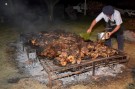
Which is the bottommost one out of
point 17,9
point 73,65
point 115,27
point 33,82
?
point 33,82

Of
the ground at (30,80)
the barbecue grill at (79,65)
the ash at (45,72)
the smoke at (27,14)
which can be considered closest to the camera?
the barbecue grill at (79,65)

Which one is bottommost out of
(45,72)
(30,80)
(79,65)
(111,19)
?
(30,80)

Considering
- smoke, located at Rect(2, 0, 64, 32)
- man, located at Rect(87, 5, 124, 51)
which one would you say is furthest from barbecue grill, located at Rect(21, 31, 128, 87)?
smoke, located at Rect(2, 0, 64, 32)

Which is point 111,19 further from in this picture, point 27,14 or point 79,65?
point 27,14

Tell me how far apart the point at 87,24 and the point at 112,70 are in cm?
910

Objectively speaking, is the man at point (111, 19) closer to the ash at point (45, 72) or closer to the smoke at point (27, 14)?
the ash at point (45, 72)

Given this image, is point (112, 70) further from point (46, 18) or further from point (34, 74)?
point (46, 18)

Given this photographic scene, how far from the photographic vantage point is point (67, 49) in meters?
9.36

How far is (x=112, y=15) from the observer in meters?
9.20

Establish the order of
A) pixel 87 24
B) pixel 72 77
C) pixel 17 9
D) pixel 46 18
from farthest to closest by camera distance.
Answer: pixel 17 9 < pixel 46 18 < pixel 87 24 < pixel 72 77

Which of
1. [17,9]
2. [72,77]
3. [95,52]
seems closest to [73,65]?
[72,77]

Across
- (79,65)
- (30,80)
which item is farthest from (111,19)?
(30,80)

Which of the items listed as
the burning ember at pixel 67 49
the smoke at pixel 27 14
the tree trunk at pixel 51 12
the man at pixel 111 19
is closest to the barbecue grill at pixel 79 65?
the burning ember at pixel 67 49

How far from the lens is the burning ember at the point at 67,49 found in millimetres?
8508
